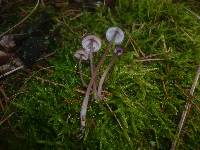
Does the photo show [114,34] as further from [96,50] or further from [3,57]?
[3,57]

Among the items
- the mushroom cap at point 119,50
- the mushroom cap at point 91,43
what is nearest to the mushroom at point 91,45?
the mushroom cap at point 91,43

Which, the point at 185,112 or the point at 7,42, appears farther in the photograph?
the point at 7,42

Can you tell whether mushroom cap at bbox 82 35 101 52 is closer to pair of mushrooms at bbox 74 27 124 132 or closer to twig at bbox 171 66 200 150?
pair of mushrooms at bbox 74 27 124 132

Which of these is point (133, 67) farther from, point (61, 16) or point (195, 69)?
point (61, 16)

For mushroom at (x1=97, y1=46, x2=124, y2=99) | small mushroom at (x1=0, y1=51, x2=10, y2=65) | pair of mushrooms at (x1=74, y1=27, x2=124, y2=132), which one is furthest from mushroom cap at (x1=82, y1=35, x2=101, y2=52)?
small mushroom at (x1=0, y1=51, x2=10, y2=65)

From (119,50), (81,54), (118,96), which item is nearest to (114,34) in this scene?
(119,50)
